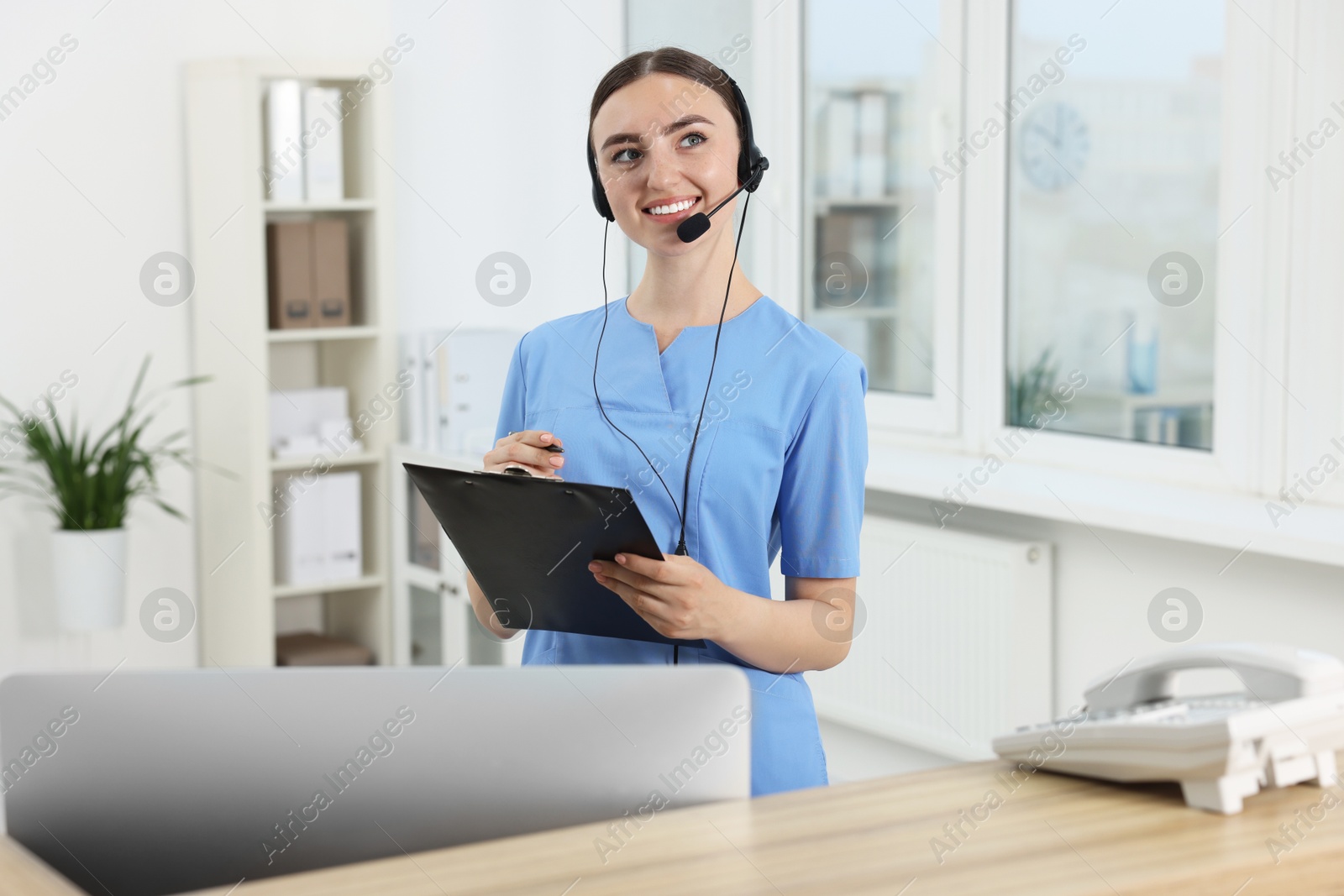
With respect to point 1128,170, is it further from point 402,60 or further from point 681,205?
point 402,60

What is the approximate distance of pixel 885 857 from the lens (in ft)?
3.24

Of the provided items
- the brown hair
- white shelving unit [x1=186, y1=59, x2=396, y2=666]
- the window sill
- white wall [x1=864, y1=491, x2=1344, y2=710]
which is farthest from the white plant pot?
the brown hair

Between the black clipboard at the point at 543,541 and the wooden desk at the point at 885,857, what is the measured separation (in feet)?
0.96

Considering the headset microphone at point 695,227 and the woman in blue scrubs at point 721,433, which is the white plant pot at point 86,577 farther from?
the headset microphone at point 695,227

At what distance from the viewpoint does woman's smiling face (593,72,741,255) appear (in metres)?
1.47

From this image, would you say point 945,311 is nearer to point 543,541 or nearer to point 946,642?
point 946,642

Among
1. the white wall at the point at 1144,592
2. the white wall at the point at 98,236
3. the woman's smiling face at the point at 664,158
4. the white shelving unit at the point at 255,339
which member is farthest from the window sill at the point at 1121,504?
the white wall at the point at 98,236

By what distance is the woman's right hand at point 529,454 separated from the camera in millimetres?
1464

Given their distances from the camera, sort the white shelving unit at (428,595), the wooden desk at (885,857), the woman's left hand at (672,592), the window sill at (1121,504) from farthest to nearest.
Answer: the white shelving unit at (428,595) → the window sill at (1121,504) → the woman's left hand at (672,592) → the wooden desk at (885,857)

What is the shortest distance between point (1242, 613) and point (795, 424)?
5.28ft

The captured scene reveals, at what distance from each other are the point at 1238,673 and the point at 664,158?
2.57 ft

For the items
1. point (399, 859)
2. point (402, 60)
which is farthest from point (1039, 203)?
point (399, 859)

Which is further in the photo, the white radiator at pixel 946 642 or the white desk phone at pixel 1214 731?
the white radiator at pixel 946 642

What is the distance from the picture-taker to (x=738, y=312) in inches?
60.6
